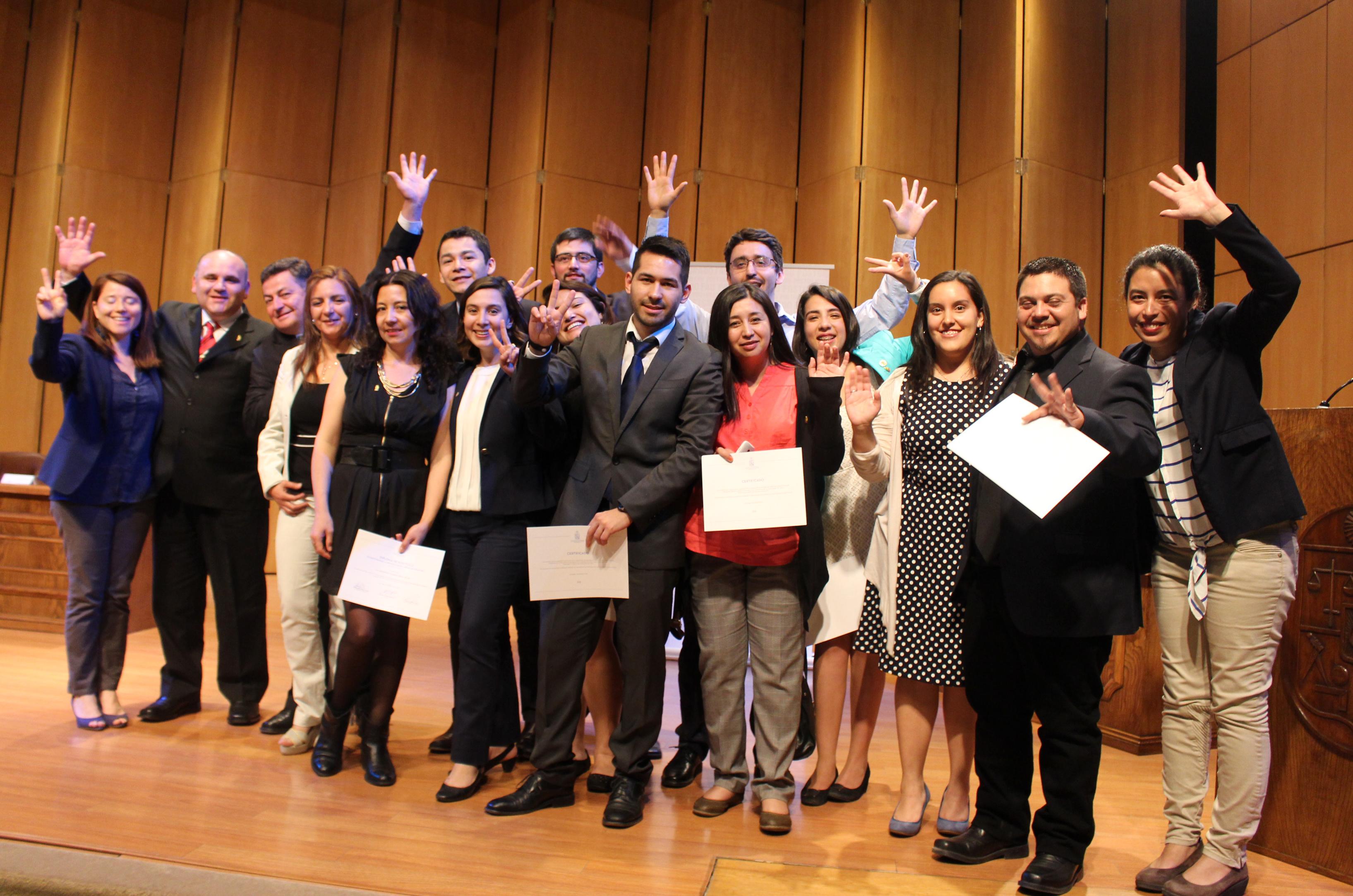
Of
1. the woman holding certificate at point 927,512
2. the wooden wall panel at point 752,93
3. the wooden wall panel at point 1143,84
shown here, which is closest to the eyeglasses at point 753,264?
the woman holding certificate at point 927,512

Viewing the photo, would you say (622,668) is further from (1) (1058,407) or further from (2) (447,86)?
(2) (447,86)

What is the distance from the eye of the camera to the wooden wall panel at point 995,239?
18.2 feet

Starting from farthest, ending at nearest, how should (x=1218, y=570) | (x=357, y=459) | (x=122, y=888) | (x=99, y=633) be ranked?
(x=99, y=633)
(x=357, y=459)
(x=1218, y=570)
(x=122, y=888)

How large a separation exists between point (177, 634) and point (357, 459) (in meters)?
1.09

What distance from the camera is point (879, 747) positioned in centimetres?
318

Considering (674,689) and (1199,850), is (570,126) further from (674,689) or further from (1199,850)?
(1199,850)

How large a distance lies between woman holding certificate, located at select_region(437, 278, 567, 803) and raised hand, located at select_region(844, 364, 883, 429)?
817mm

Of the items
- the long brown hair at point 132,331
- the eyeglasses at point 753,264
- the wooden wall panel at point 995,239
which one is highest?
the wooden wall panel at point 995,239

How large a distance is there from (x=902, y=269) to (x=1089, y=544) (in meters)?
1.21

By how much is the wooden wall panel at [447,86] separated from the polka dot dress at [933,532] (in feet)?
16.9

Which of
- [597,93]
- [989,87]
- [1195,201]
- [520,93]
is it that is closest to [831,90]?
[989,87]

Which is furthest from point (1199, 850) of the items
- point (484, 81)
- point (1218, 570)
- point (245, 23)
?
point (245, 23)

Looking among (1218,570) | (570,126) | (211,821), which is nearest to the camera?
(1218,570)

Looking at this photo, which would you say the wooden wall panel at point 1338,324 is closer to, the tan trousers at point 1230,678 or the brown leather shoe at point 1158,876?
the tan trousers at point 1230,678
